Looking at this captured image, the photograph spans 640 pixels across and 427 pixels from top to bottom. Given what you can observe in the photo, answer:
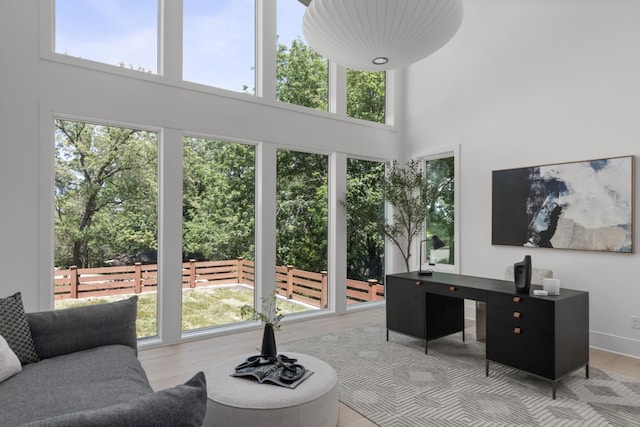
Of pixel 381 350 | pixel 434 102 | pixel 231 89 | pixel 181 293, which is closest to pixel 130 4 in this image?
pixel 231 89

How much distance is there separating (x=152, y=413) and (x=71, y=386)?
132 cm

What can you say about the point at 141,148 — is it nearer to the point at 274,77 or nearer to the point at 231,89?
the point at 231,89

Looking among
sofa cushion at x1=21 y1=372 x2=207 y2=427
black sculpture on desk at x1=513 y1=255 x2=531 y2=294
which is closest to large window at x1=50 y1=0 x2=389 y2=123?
black sculpture on desk at x1=513 y1=255 x2=531 y2=294

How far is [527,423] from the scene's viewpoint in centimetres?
252

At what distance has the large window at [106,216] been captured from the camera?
3.79 m

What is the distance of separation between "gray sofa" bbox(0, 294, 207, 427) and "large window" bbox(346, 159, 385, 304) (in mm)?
3478

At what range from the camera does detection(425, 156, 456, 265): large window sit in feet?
18.2

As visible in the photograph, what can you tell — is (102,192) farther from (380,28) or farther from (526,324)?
(526,324)

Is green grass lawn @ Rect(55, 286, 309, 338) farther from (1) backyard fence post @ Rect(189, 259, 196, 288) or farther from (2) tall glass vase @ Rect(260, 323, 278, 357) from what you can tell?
(2) tall glass vase @ Rect(260, 323, 278, 357)

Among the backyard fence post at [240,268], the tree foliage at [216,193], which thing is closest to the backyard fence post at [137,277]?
the tree foliage at [216,193]

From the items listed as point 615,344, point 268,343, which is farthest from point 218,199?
point 615,344

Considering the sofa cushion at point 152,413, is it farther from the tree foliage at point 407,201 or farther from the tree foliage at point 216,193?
the tree foliage at point 407,201

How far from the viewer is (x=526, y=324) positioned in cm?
301

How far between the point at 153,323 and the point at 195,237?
101 cm
